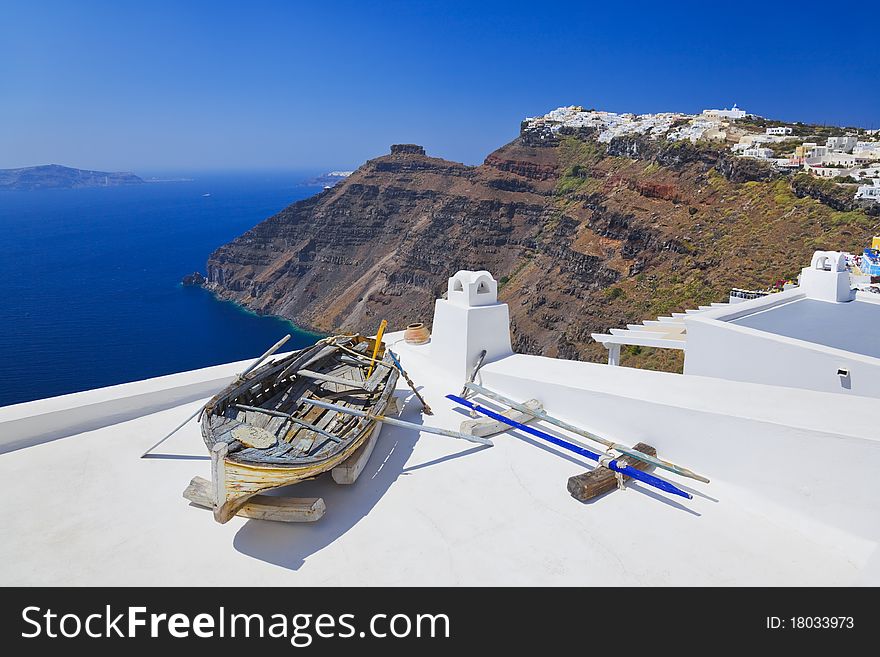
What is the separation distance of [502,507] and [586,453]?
0.91 meters

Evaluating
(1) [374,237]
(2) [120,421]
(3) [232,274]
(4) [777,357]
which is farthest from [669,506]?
(3) [232,274]

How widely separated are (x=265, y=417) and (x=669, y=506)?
121 inches

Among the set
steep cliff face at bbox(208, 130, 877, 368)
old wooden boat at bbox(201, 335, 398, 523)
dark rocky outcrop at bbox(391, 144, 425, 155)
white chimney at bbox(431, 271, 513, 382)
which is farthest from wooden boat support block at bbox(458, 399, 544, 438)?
dark rocky outcrop at bbox(391, 144, 425, 155)

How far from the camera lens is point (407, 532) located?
144 inches

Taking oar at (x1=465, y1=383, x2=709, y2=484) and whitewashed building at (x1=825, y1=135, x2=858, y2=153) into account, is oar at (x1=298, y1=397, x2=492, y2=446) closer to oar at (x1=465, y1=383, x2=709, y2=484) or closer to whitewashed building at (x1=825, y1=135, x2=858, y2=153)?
oar at (x1=465, y1=383, x2=709, y2=484)

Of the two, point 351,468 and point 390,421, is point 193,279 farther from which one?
point 351,468

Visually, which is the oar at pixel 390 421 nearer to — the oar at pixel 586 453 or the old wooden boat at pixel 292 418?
the old wooden boat at pixel 292 418

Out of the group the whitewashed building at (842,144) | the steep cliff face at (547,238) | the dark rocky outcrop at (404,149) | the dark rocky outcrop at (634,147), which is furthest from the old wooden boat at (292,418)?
the dark rocky outcrop at (404,149)

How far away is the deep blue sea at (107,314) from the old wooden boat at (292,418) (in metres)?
41.4

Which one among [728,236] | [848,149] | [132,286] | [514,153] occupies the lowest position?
[132,286]

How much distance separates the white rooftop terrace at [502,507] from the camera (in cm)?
327

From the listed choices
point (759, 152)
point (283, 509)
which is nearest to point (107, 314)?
point (759, 152)
